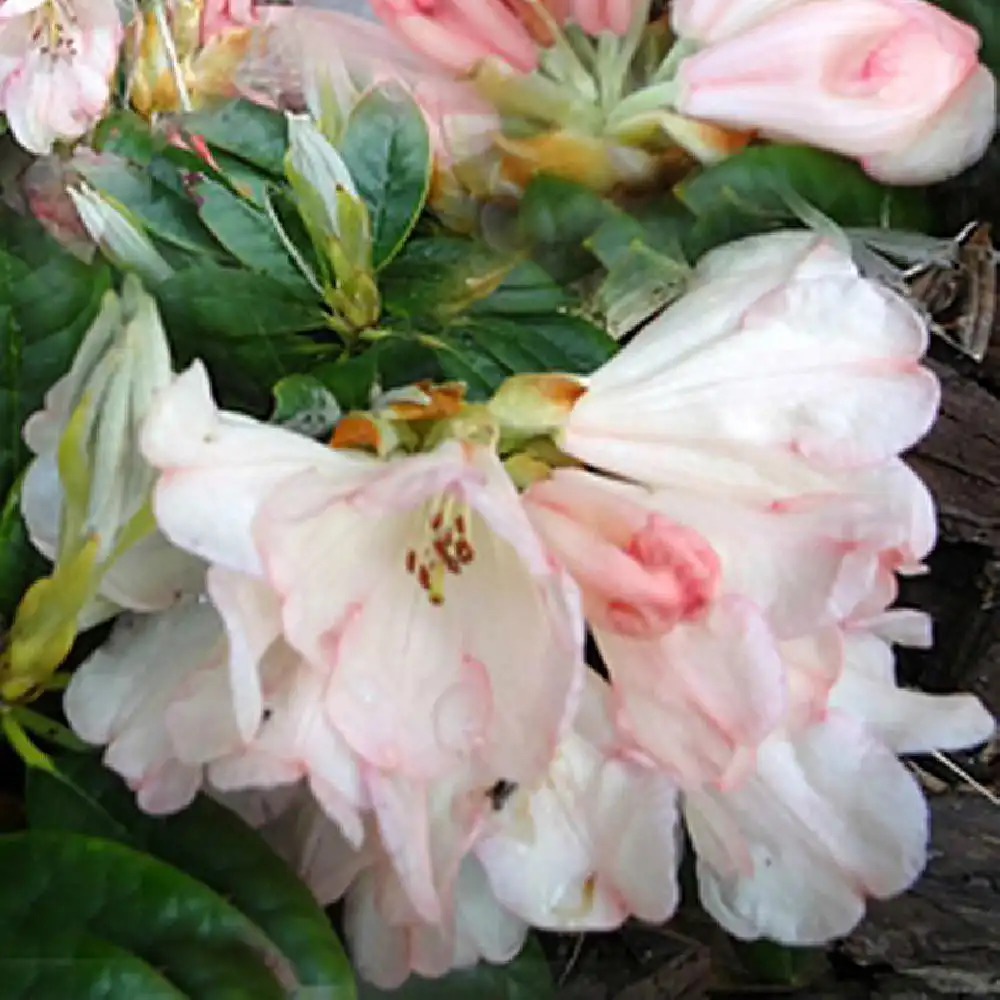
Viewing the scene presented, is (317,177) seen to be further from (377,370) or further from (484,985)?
(484,985)

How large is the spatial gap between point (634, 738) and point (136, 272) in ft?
0.60

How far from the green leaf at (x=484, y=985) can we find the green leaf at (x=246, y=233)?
0.66ft

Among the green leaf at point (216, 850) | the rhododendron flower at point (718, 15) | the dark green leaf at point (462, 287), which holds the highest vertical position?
the rhododendron flower at point (718, 15)

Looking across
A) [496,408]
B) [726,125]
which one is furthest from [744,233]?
[496,408]

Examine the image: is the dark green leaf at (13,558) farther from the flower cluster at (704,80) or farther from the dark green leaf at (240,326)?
the flower cluster at (704,80)

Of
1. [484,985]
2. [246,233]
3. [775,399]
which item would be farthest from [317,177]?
[484,985]

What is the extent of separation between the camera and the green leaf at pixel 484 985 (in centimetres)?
44

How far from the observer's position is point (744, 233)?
1.55 ft

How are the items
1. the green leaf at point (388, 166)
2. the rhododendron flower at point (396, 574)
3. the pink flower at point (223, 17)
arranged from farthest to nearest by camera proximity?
the pink flower at point (223, 17), the green leaf at point (388, 166), the rhododendron flower at point (396, 574)

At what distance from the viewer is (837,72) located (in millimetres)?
456


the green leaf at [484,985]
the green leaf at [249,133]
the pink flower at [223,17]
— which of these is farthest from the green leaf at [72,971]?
the pink flower at [223,17]

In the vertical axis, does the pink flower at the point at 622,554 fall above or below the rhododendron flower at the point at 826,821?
above

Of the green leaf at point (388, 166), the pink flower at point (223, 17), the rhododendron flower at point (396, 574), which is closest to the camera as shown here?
the rhododendron flower at point (396, 574)

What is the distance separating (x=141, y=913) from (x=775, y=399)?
0.20 meters
